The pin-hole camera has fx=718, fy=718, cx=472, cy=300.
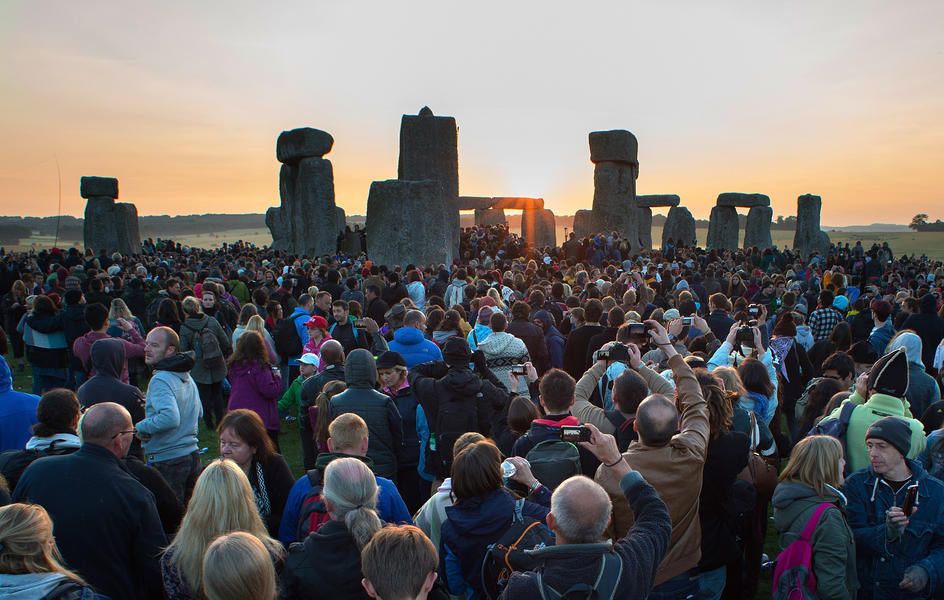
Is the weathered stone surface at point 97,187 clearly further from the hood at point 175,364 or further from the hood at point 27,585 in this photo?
the hood at point 27,585

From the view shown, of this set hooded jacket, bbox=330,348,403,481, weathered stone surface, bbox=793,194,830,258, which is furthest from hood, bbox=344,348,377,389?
weathered stone surface, bbox=793,194,830,258

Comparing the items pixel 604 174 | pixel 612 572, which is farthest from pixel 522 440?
pixel 604 174

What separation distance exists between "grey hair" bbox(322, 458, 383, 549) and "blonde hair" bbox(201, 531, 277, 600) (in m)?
0.55

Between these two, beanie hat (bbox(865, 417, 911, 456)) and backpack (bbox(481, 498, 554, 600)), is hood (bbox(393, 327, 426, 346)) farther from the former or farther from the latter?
beanie hat (bbox(865, 417, 911, 456))

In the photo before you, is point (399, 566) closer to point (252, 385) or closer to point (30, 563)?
point (30, 563)

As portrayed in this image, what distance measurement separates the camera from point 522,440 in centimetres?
425

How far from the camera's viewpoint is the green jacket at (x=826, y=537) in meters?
3.61

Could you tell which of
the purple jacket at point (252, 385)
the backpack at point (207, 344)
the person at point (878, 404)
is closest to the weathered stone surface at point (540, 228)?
the backpack at point (207, 344)

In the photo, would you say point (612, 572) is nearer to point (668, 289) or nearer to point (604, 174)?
point (668, 289)

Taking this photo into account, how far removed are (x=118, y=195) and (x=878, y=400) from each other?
30.1 m

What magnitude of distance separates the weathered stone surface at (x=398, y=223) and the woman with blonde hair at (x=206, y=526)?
16.2 metres

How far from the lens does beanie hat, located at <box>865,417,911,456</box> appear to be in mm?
3865

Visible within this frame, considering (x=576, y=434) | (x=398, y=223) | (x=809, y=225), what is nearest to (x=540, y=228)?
(x=809, y=225)

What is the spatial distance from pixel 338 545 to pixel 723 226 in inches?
1352
